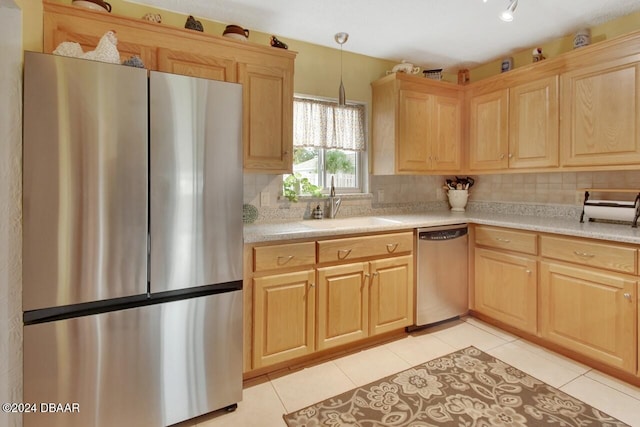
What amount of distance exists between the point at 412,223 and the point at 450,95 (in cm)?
152

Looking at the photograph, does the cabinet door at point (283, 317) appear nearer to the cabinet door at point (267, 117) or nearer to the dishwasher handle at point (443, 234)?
the cabinet door at point (267, 117)

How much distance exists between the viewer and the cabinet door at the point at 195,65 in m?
2.04

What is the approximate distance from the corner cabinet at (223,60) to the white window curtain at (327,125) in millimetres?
434

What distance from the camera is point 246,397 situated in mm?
1967

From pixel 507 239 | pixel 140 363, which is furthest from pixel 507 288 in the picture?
pixel 140 363

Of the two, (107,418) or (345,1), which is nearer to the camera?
(107,418)

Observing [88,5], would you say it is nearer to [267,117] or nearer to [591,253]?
[267,117]

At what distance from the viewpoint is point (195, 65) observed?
2.12 meters

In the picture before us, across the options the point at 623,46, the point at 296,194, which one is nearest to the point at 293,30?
the point at 296,194

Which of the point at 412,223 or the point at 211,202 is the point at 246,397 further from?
the point at 412,223

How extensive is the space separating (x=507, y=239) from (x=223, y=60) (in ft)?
8.26

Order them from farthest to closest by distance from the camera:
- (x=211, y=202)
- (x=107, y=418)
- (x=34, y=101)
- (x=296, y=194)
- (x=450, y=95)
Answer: (x=450, y=95), (x=296, y=194), (x=211, y=202), (x=107, y=418), (x=34, y=101)

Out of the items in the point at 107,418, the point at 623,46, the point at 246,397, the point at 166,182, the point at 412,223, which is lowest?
the point at 246,397

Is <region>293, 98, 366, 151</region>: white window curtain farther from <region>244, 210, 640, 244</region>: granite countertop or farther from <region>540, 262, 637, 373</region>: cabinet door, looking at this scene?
<region>540, 262, 637, 373</region>: cabinet door
